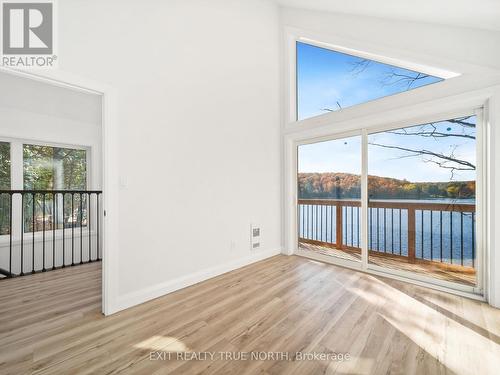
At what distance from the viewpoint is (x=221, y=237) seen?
3.06m

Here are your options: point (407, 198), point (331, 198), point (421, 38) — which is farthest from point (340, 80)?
point (407, 198)

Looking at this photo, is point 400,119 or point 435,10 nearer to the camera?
point 435,10

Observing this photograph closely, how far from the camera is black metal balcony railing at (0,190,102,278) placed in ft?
12.2

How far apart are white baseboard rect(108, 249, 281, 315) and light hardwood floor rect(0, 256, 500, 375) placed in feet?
0.23

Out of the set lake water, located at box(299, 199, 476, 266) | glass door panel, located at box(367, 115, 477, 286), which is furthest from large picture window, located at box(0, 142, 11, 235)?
glass door panel, located at box(367, 115, 477, 286)

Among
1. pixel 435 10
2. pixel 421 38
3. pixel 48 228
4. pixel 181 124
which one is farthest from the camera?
pixel 48 228

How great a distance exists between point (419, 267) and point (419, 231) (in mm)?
447

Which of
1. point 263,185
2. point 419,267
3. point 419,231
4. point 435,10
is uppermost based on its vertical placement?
point 435,10

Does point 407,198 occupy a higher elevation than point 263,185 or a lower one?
lower

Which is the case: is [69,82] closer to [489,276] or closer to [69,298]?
[69,298]

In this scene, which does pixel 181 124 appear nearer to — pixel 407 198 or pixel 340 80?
pixel 340 80

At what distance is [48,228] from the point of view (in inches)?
166

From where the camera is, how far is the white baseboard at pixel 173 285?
2.18 metres

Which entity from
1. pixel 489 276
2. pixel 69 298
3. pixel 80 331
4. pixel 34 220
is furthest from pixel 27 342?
pixel 489 276
